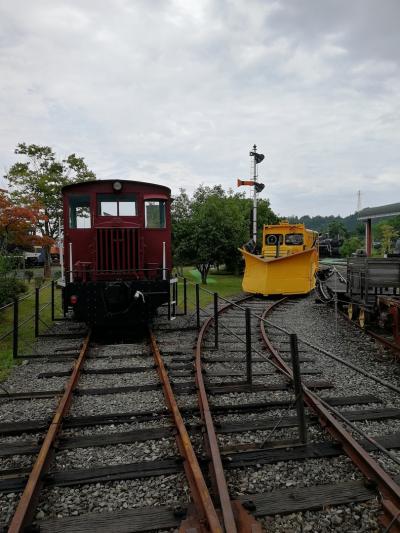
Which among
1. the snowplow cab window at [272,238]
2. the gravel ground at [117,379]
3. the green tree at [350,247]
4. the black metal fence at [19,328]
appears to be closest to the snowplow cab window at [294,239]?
the snowplow cab window at [272,238]

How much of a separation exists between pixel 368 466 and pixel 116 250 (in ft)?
21.2

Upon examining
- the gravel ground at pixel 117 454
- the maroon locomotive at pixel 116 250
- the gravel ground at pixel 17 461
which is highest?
the maroon locomotive at pixel 116 250

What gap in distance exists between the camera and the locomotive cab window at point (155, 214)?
9.20 metres

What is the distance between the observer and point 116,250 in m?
8.48

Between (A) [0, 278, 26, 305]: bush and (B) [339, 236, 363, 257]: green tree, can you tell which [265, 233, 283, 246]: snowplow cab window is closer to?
(A) [0, 278, 26, 305]: bush

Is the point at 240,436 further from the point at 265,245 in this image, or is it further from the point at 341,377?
the point at 265,245

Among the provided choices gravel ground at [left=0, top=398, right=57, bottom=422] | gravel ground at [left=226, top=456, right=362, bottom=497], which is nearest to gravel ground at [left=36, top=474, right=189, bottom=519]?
gravel ground at [left=226, top=456, right=362, bottom=497]

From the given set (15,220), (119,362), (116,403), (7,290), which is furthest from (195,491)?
(15,220)

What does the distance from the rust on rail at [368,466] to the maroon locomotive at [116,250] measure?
170 inches

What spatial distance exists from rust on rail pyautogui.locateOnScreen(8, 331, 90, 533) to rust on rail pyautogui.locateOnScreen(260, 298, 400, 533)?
2319 millimetres

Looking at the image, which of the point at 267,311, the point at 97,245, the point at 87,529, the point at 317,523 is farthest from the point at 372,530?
the point at 267,311

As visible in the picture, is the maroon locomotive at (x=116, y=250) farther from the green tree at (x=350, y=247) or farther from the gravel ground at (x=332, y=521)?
the green tree at (x=350, y=247)

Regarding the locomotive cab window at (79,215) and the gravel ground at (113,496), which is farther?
the locomotive cab window at (79,215)

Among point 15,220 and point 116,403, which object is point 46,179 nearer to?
point 15,220
